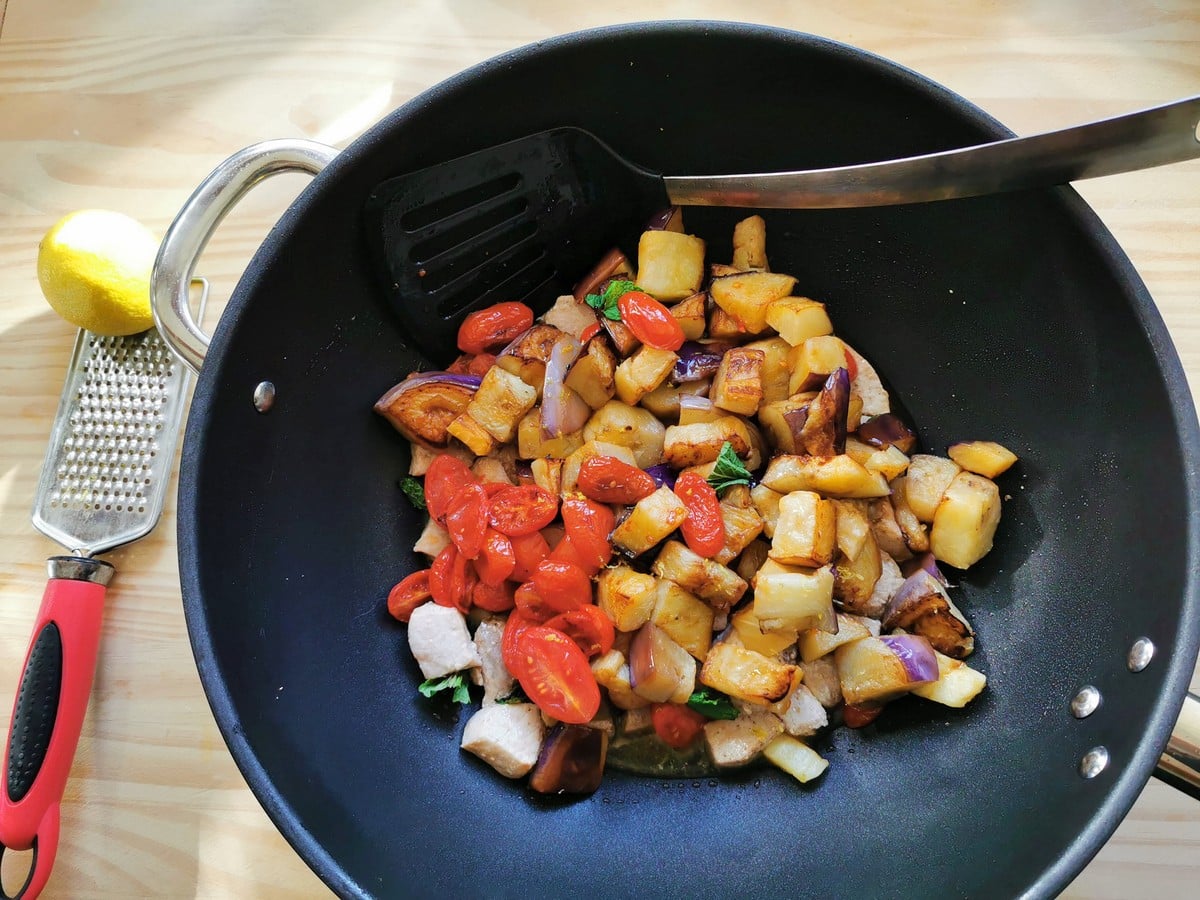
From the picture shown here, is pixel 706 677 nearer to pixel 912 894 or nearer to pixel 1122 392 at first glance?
pixel 912 894

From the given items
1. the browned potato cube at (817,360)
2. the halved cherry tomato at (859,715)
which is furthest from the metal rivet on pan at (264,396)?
the halved cherry tomato at (859,715)

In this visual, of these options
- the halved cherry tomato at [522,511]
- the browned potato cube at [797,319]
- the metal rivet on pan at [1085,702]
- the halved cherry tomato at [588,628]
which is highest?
the browned potato cube at [797,319]

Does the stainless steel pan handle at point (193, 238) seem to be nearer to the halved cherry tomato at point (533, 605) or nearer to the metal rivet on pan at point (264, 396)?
the metal rivet on pan at point (264, 396)

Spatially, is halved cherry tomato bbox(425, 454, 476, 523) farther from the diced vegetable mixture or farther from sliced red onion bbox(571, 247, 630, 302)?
sliced red onion bbox(571, 247, 630, 302)

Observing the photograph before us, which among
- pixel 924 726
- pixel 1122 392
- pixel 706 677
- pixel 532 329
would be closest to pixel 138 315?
pixel 532 329

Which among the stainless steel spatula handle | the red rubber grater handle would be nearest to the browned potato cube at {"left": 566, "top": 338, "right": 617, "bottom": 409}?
the stainless steel spatula handle

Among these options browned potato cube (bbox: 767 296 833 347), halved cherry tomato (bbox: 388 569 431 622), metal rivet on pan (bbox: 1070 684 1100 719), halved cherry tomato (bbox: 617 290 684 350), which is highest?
browned potato cube (bbox: 767 296 833 347)
